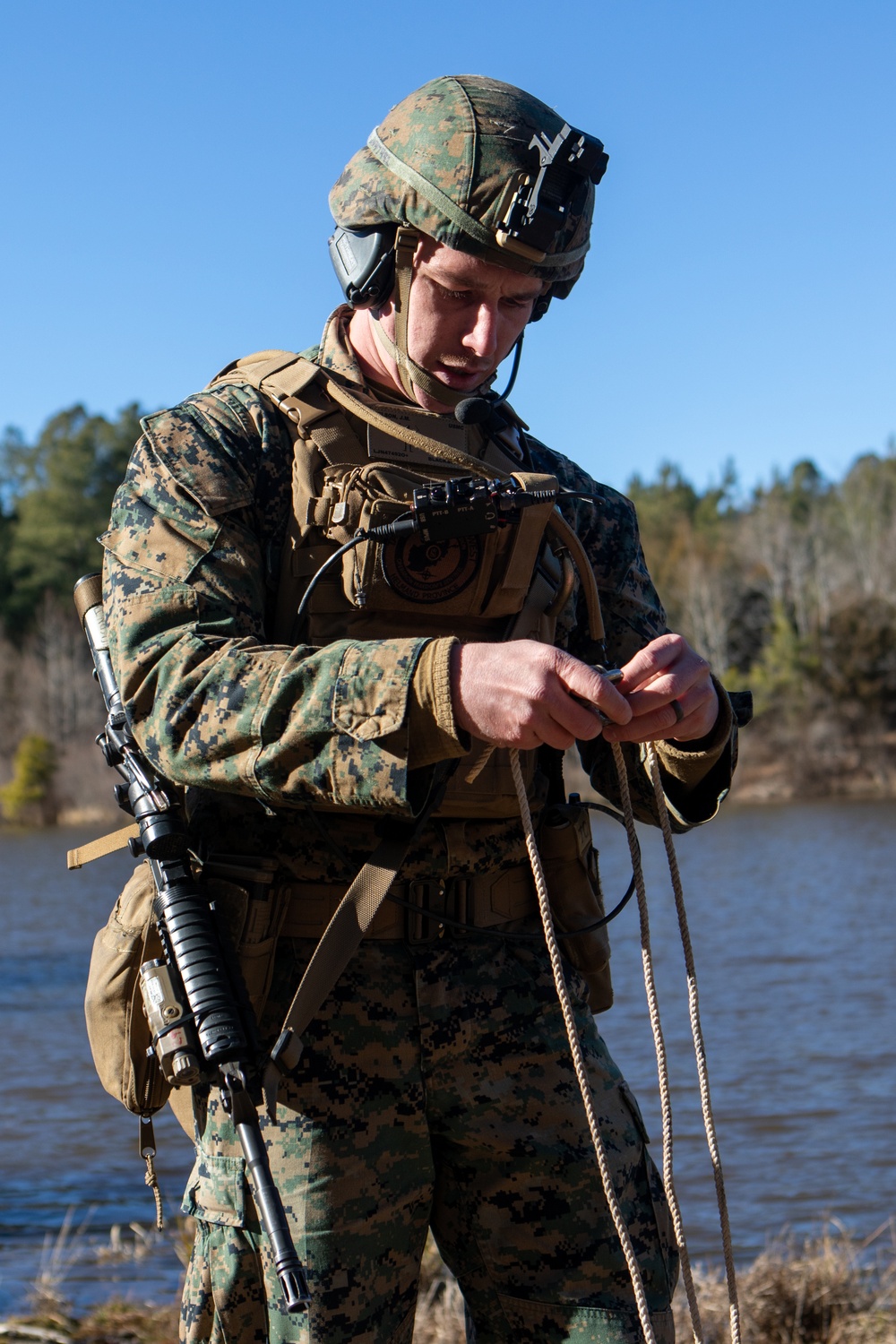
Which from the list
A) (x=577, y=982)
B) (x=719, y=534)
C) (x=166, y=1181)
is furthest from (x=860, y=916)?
(x=719, y=534)

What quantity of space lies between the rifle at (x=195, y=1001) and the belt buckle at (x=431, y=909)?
0.35 m

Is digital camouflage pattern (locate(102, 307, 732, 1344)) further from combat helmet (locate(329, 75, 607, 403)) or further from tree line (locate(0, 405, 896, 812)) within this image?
tree line (locate(0, 405, 896, 812))

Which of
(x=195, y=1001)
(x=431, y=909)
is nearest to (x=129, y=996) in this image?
(x=195, y=1001)

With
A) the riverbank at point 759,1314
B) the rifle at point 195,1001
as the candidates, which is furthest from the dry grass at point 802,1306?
the rifle at point 195,1001

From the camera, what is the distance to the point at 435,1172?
9.18 ft

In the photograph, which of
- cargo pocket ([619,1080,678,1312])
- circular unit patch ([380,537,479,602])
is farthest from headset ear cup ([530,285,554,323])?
cargo pocket ([619,1080,678,1312])

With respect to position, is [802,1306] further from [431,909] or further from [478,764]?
[478,764]

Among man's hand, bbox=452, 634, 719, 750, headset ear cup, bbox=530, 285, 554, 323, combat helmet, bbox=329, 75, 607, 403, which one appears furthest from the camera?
headset ear cup, bbox=530, 285, 554, 323

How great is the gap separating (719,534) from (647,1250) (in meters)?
79.6

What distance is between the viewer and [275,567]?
2.78 m

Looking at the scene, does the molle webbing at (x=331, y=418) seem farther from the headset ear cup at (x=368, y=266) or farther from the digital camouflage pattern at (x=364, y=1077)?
the headset ear cup at (x=368, y=266)

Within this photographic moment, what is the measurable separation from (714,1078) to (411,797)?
31.7 ft

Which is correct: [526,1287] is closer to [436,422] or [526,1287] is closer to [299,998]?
[299,998]

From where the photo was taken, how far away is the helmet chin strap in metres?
2.92
